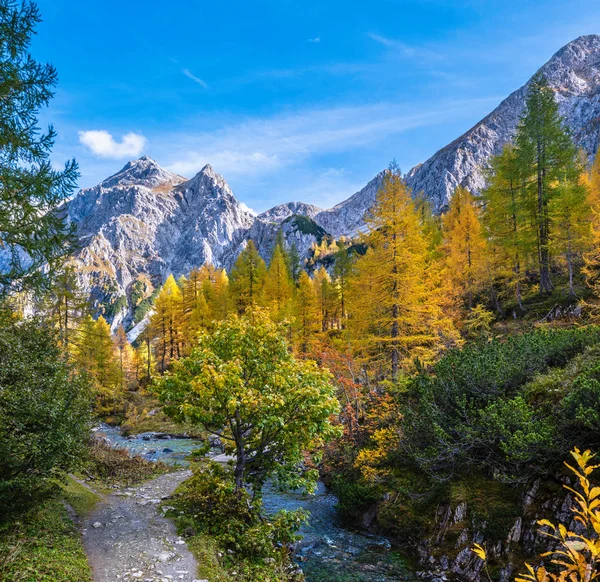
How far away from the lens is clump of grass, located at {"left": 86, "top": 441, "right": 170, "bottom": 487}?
46.1ft

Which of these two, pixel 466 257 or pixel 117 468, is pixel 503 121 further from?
pixel 117 468

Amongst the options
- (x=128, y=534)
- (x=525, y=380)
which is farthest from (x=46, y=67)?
(x=525, y=380)

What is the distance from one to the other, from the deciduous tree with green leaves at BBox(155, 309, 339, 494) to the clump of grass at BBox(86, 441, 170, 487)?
692 cm

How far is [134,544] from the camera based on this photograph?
27.0 ft

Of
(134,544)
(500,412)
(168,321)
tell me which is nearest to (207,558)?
(134,544)

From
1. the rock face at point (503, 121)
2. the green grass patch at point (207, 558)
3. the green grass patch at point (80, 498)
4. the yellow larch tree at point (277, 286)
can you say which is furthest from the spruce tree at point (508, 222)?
the rock face at point (503, 121)

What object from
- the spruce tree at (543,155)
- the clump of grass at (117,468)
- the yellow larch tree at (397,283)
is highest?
the spruce tree at (543,155)

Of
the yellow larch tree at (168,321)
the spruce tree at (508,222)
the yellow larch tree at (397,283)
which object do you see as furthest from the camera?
the yellow larch tree at (168,321)

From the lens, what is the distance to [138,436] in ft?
92.4

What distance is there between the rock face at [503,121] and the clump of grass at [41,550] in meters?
142

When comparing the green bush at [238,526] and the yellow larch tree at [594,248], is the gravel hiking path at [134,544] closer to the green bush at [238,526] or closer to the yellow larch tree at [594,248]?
the green bush at [238,526]

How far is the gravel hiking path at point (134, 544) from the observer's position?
7039mm

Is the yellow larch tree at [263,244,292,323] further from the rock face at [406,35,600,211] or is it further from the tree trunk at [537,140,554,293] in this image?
the rock face at [406,35,600,211]

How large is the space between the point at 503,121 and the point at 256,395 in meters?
208
